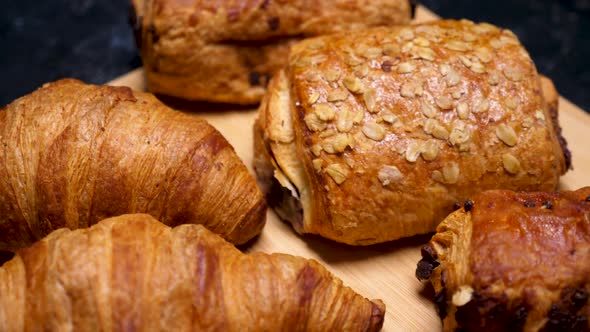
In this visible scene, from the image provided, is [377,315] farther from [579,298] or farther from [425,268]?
[579,298]

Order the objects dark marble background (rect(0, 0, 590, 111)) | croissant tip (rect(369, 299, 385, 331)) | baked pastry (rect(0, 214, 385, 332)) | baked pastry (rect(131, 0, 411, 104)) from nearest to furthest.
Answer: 1. baked pastry (rect(0, 214, 385, 332))
2. croissant tip (rect(369, 299, 385, 331))
3. baked pastry (rect(131, 0, 411, 104))
4. dark marble background (rect(0, 0, 590, 111))

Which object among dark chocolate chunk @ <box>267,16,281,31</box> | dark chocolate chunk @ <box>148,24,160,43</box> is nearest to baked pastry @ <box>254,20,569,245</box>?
dark chocolate chunk @ <box>267,16,281,31</box>

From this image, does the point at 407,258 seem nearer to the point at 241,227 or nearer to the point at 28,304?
the point at 241,227

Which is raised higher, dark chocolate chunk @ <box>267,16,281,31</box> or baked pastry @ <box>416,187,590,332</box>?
dark chocolate chunk @ <box>267,16,281,31</box>

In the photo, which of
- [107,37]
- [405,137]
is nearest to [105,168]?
[405,137]

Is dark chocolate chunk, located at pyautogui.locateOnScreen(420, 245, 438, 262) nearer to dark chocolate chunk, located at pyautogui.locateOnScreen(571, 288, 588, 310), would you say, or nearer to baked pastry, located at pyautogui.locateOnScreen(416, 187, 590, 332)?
baked pastry, located at pyautogui.locateOnScreen(416, 187, 590, 332)

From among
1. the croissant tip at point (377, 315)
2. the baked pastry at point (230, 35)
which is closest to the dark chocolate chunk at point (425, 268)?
the croissant tip at point (377, 315)

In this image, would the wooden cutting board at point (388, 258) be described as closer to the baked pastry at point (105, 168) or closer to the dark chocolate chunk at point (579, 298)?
the baked pastry at point (105, 168)

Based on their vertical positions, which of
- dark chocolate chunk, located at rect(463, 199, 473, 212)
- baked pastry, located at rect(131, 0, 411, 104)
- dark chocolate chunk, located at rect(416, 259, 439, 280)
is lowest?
dark chocolate chunk, located at rect(416, 259, 439, 280)

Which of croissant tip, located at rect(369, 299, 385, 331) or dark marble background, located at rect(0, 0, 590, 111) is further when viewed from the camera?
dark marble background, located at rect(0, 0, 590, 111)
